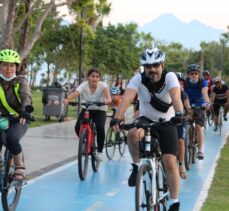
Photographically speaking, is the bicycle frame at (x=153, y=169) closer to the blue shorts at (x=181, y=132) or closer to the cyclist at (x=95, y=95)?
the blue shorts at (x=181, y=132)

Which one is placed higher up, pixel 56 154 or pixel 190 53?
pixel 190 53

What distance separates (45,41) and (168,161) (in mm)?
33920

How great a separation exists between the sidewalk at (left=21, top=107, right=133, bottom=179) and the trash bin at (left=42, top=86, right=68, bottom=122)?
1859 millimetres

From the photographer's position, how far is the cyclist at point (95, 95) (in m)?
8.91

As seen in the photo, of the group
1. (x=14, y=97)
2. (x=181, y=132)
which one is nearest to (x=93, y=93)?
(x=181, y=132)

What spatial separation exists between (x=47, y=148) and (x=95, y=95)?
11.2 ft

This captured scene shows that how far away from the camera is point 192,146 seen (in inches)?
411

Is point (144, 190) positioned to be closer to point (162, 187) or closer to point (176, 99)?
point (162, 187)

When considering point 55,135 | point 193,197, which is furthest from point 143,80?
point 55,135

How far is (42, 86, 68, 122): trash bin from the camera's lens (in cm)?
1911

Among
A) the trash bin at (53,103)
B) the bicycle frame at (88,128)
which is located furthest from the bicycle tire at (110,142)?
the trash bin at (53,103)

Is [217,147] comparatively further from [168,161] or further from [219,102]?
[168,161]

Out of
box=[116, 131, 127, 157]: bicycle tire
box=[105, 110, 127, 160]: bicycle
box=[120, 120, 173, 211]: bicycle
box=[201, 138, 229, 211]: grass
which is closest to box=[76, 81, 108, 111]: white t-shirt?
box=[105, 110, 127, 160]: bicycle

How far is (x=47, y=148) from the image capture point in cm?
1200
